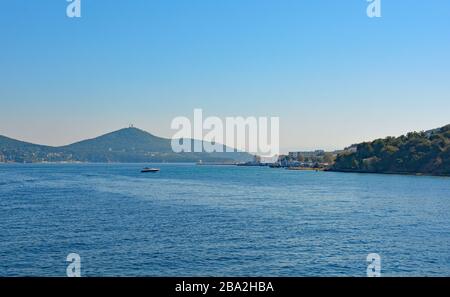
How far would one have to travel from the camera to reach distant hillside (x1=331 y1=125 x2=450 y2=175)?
127125mm

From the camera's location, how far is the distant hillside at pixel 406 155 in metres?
127

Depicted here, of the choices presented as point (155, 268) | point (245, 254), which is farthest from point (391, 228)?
point (155, 268)

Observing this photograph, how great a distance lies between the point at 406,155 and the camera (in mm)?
137750

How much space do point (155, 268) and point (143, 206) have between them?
91.7 ft

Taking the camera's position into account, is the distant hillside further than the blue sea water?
Yes

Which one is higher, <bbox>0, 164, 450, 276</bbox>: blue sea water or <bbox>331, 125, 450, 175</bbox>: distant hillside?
<bbox>331, 125, 450, 175</bbox>: distant hillside

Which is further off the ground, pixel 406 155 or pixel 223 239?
pixel 406 155

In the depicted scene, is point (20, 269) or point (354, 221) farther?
point (354, 221)

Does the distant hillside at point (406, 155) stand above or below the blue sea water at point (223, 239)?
above

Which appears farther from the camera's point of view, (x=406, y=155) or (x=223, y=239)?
(x=406, y=155)

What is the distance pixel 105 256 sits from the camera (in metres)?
23.6

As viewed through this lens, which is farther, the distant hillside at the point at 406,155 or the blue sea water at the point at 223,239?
the distant hillside at the point at 406,155

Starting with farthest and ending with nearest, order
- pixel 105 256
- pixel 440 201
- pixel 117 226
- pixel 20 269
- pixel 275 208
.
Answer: pixel 440 201, pixel 275 208, pixel 117 226, pixel 105 256, pixel 20 269

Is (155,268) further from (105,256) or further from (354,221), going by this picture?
(354,221)
